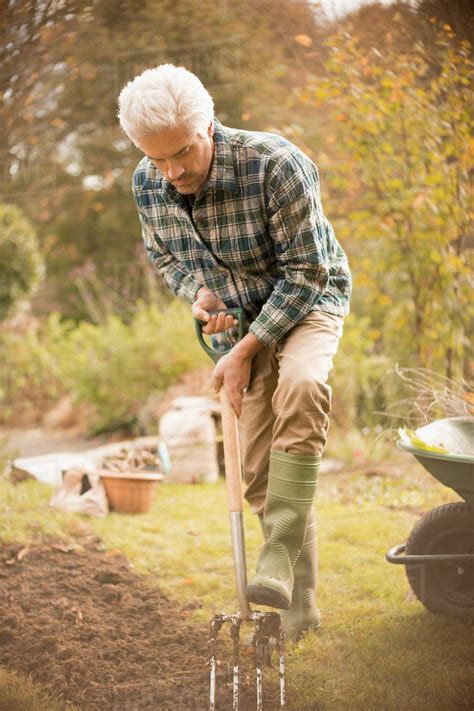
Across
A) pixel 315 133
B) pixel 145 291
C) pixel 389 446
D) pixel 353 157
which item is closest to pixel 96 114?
pixel 145 291

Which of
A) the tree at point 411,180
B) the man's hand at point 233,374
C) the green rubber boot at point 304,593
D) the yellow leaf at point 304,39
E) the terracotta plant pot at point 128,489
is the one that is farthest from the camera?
the yellow leaf at point 304,39

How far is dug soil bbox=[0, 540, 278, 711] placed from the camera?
6.62ft

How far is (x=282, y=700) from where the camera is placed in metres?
1.91

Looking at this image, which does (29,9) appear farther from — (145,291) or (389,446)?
(145,291)

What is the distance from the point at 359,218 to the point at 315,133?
1.04 m

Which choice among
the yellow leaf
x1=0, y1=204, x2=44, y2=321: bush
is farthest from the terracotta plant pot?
x1=0, y1=204, x2=44, y2=321: bush

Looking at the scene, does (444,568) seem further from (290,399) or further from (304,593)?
(290,399)

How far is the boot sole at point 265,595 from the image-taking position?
70.7 inches

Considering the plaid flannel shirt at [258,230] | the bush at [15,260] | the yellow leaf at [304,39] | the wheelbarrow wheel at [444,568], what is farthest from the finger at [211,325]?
the bush at [15,260]

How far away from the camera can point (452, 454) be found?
198 cm

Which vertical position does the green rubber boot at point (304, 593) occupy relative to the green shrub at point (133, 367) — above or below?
above

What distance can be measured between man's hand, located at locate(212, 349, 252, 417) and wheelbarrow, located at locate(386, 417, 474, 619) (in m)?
0.57

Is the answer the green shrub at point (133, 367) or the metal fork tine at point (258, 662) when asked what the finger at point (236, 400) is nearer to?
the metal fork tine at point (258, 662)

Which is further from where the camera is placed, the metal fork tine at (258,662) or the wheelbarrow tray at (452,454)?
the wheelbarrow tray at (452,454)
